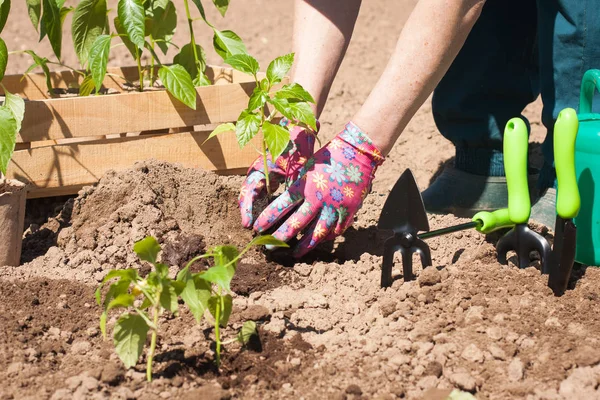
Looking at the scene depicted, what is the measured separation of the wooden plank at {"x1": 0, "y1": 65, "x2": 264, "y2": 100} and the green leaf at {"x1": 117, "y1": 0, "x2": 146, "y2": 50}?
1.44 feet

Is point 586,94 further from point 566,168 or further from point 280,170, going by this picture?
point 280,170

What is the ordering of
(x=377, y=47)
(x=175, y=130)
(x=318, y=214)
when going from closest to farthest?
(x=318, y=214) → (x=175, y=130) → (x=377, y=47)

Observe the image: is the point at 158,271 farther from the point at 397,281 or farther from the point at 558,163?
the point at 558,163

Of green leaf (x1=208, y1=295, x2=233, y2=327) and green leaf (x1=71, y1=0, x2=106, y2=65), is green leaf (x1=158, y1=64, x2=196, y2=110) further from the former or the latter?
green leaf (x1=208, y1=295, x2=233, y2=327)

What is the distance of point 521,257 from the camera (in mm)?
2041

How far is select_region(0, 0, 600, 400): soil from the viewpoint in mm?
1633

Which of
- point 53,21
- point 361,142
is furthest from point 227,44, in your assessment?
point 361,142

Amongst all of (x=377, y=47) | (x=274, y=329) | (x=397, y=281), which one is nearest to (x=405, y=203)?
(x=397, y=281)

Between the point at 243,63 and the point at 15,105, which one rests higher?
the point at 243,63

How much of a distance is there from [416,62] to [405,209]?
0.44m

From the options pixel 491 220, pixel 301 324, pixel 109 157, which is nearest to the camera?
pixel 301 324

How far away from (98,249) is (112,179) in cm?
29

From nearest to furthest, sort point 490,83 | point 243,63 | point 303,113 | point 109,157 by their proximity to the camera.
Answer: point 303,113 → point 243,63 → point 109,157 → point 490,83

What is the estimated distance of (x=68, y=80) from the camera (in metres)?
2.94
